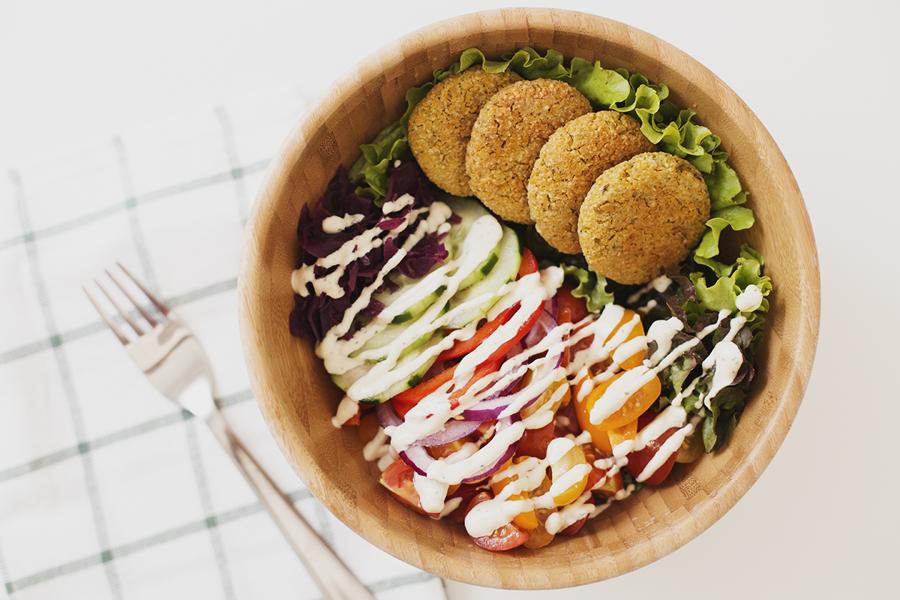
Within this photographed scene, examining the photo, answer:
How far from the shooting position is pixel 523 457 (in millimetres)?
1948


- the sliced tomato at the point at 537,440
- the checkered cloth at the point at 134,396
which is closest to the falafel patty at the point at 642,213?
the sliced tomato at the point at 537,440

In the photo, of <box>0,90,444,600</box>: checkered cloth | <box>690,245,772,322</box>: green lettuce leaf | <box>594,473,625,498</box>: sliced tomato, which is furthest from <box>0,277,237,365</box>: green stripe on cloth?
<box>690,245,772,322</box>: green lettuce leaf

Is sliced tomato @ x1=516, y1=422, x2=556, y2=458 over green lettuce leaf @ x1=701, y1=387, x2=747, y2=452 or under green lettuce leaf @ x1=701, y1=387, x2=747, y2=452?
under

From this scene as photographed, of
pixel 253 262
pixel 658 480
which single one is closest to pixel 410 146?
pixel 253 262

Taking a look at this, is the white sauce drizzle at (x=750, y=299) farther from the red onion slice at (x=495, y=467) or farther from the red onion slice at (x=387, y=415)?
the red onion slice at (x=387, y=415)

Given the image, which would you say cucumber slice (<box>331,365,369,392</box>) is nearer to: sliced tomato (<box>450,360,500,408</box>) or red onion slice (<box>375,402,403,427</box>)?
red onion slice (<box>375,402,403,427</box>)

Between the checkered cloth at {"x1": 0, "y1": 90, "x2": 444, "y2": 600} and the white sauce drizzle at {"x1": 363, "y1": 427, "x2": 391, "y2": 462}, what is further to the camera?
the checkered cloth at {"x1": 0, "y1": 90, "x2": 444, "y2": 600}

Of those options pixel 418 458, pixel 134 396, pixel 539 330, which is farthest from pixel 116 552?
pixel 539 330

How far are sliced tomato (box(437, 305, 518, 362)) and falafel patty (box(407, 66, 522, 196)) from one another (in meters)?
0.35

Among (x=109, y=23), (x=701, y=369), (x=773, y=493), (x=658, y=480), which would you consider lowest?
(x=773, y=493)

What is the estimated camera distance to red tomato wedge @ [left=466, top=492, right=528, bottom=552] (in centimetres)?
185

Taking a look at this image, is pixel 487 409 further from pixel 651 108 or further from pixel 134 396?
pixel 134 396

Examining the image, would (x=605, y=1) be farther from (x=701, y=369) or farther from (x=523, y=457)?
(x=523, y=457)

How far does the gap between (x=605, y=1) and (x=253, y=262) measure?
1264 millimetres
